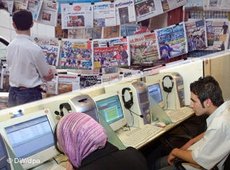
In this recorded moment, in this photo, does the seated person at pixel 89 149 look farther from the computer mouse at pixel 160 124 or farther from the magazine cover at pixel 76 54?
the magazine cover at pixel 76 54

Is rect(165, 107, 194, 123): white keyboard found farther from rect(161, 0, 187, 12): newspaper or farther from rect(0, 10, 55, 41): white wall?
rect(0, 10, 55, 41): white wall

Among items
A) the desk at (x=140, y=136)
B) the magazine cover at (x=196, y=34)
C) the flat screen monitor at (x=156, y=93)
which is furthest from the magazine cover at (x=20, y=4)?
the desk at (x=140, y=136)

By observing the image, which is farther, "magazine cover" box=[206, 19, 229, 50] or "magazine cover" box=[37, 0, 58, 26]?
"magazine cover" box=[37, 0, 58, 26]

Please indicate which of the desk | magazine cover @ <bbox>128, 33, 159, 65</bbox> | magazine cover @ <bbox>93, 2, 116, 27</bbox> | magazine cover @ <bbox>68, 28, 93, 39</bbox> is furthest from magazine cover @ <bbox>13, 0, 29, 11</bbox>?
the desk

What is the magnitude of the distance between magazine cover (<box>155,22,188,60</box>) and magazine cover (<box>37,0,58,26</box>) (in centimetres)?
119

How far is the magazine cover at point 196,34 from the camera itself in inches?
167

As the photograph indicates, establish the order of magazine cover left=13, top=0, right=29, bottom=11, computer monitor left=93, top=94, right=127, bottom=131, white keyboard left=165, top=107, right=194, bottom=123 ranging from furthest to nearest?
1. magazine cover left=13, top=0, right=29, bottom=11
2. white keyboard left=165, top=107, right=194, bottom=123
3. computer monitor left=93, top=94, right=127, bottom=131

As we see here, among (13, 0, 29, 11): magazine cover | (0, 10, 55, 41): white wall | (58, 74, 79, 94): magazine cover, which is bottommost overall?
(58, 74, 79, 94): magazine cover

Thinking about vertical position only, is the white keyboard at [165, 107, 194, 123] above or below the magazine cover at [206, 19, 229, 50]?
below

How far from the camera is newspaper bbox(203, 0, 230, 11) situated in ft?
13.4

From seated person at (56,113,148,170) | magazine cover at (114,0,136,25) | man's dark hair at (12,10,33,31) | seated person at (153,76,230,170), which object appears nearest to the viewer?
seated person at (56,113,148,170)

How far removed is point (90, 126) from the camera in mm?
1738

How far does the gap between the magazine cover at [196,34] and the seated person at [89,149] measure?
2760mm

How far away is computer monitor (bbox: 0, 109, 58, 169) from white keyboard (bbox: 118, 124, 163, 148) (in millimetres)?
589
